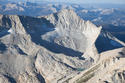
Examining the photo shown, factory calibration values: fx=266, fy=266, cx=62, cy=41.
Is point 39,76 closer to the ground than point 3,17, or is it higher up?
closer to the ground

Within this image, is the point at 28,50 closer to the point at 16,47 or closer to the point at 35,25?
the point at 16,47

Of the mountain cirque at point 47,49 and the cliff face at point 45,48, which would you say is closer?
the mountain cirque at point 47,49

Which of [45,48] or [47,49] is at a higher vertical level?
[45,48]

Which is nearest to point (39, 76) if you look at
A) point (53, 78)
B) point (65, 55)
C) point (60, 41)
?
point (53, 78)

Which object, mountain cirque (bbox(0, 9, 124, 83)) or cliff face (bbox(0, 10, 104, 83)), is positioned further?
cliff face (bbox(0, 10, 104, 83))

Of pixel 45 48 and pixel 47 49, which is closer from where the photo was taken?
pixel 47 49
